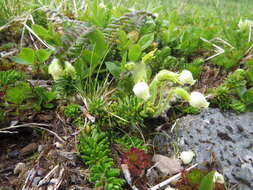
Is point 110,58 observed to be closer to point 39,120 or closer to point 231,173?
point 39,120

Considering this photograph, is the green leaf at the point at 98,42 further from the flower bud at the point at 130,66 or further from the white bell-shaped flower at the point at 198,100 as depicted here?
the white bell-shaped flower at the point at 198,100

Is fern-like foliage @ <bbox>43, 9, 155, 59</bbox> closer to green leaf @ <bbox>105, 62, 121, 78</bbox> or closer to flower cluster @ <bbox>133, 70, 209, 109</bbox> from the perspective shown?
green leaf @ <bbox>105, 62, 121, 78</bbox>

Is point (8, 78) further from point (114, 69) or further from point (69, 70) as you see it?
point (114, 69)

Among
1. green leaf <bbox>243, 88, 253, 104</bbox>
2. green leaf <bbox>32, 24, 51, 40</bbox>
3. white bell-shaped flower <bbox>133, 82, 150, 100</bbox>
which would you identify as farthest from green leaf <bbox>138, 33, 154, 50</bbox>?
green leaf <bbox>243, 88, 253, 104</bbox>

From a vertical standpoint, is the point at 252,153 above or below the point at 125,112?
below

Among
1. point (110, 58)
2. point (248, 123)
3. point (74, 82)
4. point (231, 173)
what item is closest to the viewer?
point (231, 173)

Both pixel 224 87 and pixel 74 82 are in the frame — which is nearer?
pixel 74 82

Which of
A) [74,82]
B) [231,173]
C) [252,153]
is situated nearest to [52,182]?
[74,82]
